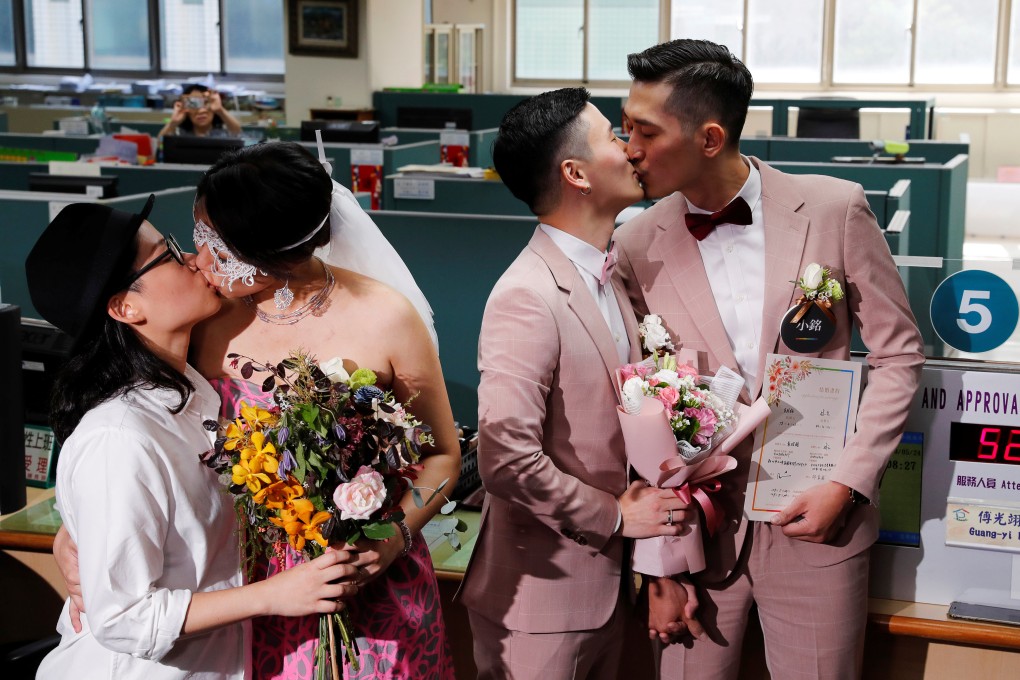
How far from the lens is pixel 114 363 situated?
4.98ft

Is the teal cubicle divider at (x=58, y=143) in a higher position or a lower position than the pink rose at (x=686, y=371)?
higher

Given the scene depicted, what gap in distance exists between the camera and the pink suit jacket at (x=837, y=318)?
165 centimetres

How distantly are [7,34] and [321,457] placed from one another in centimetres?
1561

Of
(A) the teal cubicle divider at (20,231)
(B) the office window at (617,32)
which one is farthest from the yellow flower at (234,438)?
(B) the office window at (617,32)

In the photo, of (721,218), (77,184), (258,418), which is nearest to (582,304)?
(721,218)

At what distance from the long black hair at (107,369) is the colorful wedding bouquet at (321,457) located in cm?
17

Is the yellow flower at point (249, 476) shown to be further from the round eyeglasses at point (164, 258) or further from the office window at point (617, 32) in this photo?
the office window at point (617, 32)

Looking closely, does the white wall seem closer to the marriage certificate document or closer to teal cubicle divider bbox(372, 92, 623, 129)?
teal cubicle divider bbox(372, 92, 623, 129)

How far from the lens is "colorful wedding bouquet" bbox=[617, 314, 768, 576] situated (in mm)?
1530

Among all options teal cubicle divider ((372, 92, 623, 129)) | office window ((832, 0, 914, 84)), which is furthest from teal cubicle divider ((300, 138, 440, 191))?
office window ((832, 0, 914, 84))

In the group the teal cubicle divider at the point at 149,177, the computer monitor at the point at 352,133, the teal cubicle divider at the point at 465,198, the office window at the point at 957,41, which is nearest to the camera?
the teal cubicle divider at the point at 465,198

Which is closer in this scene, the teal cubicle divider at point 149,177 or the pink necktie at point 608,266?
the pink necktie at point 608,266

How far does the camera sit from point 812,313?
1.62m

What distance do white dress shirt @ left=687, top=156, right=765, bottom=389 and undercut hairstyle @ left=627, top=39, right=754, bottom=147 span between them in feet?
0.39
